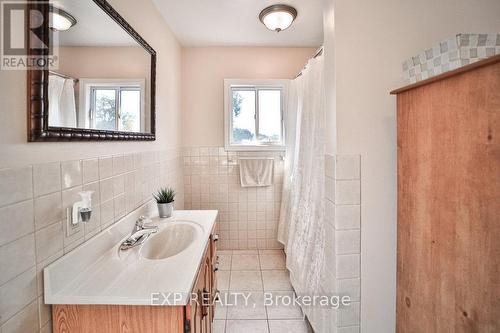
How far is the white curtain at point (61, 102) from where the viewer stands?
0.84 metres

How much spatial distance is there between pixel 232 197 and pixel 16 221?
7.31 ft

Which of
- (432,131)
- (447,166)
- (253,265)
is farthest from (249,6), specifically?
(253,265)

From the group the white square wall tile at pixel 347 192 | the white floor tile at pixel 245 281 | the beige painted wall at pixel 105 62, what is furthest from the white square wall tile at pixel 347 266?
the beige painted wall at pixel 105 62

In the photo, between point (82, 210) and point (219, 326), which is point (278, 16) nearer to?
point (82, 210)

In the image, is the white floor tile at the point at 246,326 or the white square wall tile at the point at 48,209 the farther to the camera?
the white floor tile at the point at 246,326

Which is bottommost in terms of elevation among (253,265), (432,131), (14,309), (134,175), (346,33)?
(253,265)

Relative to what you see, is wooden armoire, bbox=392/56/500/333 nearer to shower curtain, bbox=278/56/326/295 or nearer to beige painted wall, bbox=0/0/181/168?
shower curtain, bbox=278/56/326/295

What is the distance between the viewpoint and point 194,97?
111 inches

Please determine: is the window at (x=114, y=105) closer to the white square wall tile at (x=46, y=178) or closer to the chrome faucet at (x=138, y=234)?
the white square wall tile at (x=46, y=178)

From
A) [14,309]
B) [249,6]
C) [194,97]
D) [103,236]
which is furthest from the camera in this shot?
[194,97]

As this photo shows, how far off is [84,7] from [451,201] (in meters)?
1.60

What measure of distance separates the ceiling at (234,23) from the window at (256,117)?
52 centimetres

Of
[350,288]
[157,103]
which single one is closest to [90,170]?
[157,103]

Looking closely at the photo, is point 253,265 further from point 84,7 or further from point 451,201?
point 84,7
